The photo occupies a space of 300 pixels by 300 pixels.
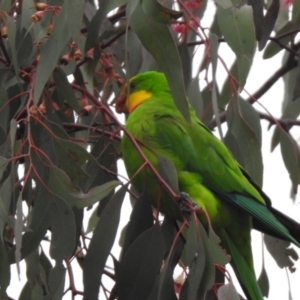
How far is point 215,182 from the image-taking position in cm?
238

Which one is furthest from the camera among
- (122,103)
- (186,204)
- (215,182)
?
(122,103)

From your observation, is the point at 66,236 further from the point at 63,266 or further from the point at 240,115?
the point at 240,115

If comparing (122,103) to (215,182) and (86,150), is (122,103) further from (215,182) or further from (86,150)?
(86,150)

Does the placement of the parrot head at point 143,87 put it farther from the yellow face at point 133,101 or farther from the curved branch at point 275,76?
the curved branch at point 275,76

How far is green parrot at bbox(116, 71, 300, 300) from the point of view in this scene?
2.30 metres

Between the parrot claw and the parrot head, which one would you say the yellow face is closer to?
the parrot head

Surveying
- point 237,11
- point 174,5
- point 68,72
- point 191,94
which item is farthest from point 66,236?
point 174,5

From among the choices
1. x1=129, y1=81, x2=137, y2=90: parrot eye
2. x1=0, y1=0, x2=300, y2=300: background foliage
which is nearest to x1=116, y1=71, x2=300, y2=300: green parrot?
x1=0, y1=0, x2=300, y2=300: background foliage

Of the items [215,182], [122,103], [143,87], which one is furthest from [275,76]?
[215,182]

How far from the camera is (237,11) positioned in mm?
2004

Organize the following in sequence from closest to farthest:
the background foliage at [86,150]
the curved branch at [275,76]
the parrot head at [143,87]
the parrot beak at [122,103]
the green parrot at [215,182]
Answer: the background foliage at [86,150]
the green parrot at [215,182]
the parrot beak at [122,103]
the parrot head at [143,87]
the curved branch at [275,76]

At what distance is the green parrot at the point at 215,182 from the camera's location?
7.54ft

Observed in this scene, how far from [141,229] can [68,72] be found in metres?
0.50

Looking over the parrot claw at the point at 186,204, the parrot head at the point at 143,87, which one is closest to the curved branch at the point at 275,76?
the parrot head at the point at 143,87
